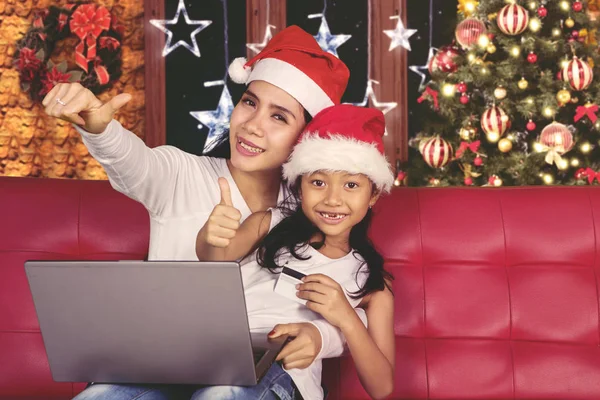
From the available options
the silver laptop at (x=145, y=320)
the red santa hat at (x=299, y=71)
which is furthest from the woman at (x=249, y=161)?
the silver laptop at (x=145, y=320)

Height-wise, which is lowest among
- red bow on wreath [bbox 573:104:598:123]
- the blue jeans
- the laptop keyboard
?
the blue jeans

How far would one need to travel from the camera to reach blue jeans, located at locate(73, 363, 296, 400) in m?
1.10

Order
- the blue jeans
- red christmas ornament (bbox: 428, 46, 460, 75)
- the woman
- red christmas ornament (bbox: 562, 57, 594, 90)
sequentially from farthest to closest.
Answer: red christmas ornament (bbox: 428, 46, 460, 75), red christmas ornament (bbox: 562, 57, 594, 90), the woman, the blue jeans

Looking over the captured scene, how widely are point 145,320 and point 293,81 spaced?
0.73 metres

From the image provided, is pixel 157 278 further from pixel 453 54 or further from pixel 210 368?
pixel 453 54

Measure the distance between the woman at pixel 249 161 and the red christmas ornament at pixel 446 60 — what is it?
6.86ft

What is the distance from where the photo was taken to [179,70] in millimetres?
4809

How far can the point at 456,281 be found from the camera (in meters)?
1.67

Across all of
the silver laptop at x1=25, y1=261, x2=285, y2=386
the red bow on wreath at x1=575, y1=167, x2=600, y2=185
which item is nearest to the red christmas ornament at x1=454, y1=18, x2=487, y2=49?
the red bow on wreath at x1=575, y1=167, x2=600, y2=185

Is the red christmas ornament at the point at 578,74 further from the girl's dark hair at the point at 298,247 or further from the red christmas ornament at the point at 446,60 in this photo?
the girl's dark hair at the point at 298,247

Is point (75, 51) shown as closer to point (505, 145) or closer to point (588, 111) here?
point (505, 145)

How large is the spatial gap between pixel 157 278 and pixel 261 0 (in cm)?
407

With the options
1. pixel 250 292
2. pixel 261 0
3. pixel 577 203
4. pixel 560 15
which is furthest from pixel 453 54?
pixel 250 292

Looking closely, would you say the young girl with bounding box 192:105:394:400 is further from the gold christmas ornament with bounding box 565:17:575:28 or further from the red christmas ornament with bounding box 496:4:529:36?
the gold christmas ornament with bounding box 565:17:575:28
